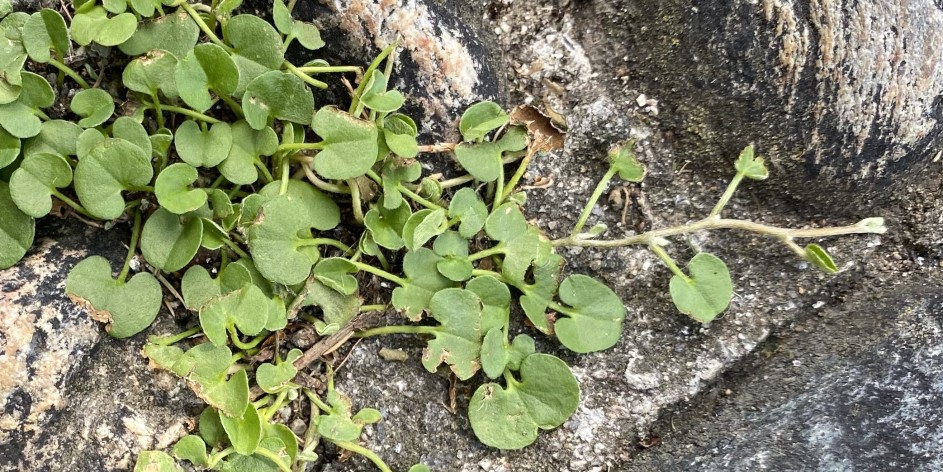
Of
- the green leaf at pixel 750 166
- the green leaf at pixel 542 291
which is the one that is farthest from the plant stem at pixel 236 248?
the green leaf at pixel 750 166

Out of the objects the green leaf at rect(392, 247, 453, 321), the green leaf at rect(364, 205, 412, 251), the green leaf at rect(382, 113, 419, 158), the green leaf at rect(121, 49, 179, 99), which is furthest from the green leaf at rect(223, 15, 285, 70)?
the green leaf at rect(392, 247, 453, 321)

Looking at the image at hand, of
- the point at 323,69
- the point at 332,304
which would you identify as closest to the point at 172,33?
the point at 323,69

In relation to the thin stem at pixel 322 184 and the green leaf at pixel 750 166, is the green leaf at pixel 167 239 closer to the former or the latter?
the thin stem at pixel 322 184

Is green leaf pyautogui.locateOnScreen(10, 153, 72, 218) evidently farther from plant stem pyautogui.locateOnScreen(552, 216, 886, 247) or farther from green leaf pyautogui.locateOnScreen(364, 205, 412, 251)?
plant stem pyautogui.locateOnScreen(552, 216, 886, 247)

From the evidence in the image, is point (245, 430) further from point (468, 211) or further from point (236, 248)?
point (468, 211)

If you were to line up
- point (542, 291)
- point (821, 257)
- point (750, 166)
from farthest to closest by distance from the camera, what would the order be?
point (542, 291), point (750, 166), point (821, 257)
